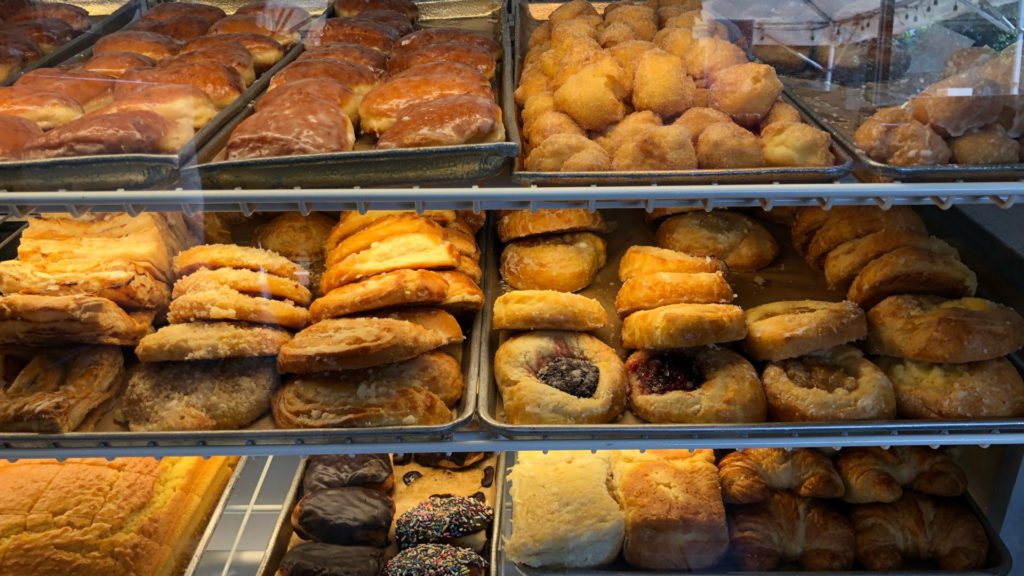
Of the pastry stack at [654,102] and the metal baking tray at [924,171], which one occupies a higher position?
the pastry stack at [654,102]

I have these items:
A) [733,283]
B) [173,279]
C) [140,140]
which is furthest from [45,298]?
[733,283]

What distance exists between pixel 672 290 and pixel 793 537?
862mm

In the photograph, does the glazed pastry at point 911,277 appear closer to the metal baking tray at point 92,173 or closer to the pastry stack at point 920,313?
the pastry stack at point 920,313

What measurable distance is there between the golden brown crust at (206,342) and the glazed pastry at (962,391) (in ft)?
5.32

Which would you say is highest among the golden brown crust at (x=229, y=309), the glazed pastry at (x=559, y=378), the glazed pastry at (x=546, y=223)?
the golden brown crust at (x=229, y=309)

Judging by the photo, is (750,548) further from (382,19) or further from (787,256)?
(382,19)

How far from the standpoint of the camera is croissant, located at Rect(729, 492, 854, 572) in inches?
95.8

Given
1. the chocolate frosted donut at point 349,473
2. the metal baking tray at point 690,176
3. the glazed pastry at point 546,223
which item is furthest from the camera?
the chocolate frosted donut at point 349,473

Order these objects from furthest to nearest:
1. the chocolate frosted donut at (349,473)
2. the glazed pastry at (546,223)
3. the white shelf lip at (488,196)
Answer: the chocolate frosted donut at (349,473)
the glazed pastry at (546,223)
the white shelf lip at (488,196)

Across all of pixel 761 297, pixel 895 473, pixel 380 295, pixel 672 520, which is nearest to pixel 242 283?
pixel 380 295

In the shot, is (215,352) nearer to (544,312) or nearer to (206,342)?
(206,342)

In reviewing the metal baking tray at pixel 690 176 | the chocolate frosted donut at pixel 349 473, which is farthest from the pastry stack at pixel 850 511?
the chocolate frosted donut at pixel 349 473

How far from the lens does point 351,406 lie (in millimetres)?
2059

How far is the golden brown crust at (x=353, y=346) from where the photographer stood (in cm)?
200
